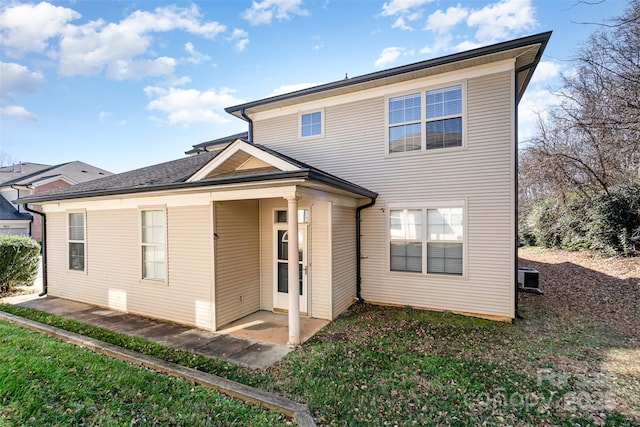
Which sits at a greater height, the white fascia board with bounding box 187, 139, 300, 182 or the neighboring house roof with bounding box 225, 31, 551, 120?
the neighboring house roof with bounding box 225, 31, 551, 120

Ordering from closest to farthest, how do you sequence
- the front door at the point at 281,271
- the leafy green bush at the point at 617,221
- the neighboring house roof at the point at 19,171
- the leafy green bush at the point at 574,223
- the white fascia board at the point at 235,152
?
the white fascia board at the point at 235,152 < the front door at the point at 281,271 < the leafy green bush at the point at 617,221 < the leafy green bush at the point at 574,223 < the neighboring house roof at the point at 19,171

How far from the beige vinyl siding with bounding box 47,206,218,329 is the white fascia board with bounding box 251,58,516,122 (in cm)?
406

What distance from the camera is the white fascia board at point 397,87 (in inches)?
242

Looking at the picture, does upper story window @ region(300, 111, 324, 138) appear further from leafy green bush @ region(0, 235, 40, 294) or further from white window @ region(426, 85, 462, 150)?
leafy green bush @ region(0, 235, 40, 294)

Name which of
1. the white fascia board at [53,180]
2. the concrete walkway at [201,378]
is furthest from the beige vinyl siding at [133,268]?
the white fascia board at [53,180]

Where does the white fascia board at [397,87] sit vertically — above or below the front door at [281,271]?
above

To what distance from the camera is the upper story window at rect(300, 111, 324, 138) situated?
26.2ft

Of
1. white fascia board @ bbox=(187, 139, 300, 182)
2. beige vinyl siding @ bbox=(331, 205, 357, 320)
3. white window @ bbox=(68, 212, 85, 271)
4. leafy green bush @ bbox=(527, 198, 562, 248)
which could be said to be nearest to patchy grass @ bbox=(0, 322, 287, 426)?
beige vinyl siding @ bbox=(331, 205, 357, 320)

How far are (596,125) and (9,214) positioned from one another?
115ft

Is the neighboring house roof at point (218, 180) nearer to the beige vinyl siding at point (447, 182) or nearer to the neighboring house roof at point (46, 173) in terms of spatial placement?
the beige vinyl siding at point (447, 182)

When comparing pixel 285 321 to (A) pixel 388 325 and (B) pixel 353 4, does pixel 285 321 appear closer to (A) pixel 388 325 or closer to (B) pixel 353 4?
(A) pixel 388 325

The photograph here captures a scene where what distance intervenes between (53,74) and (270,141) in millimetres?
11147

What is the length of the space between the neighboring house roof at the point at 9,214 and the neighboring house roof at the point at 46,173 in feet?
5.98

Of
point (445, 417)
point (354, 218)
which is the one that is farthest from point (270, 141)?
point (445, 417)
